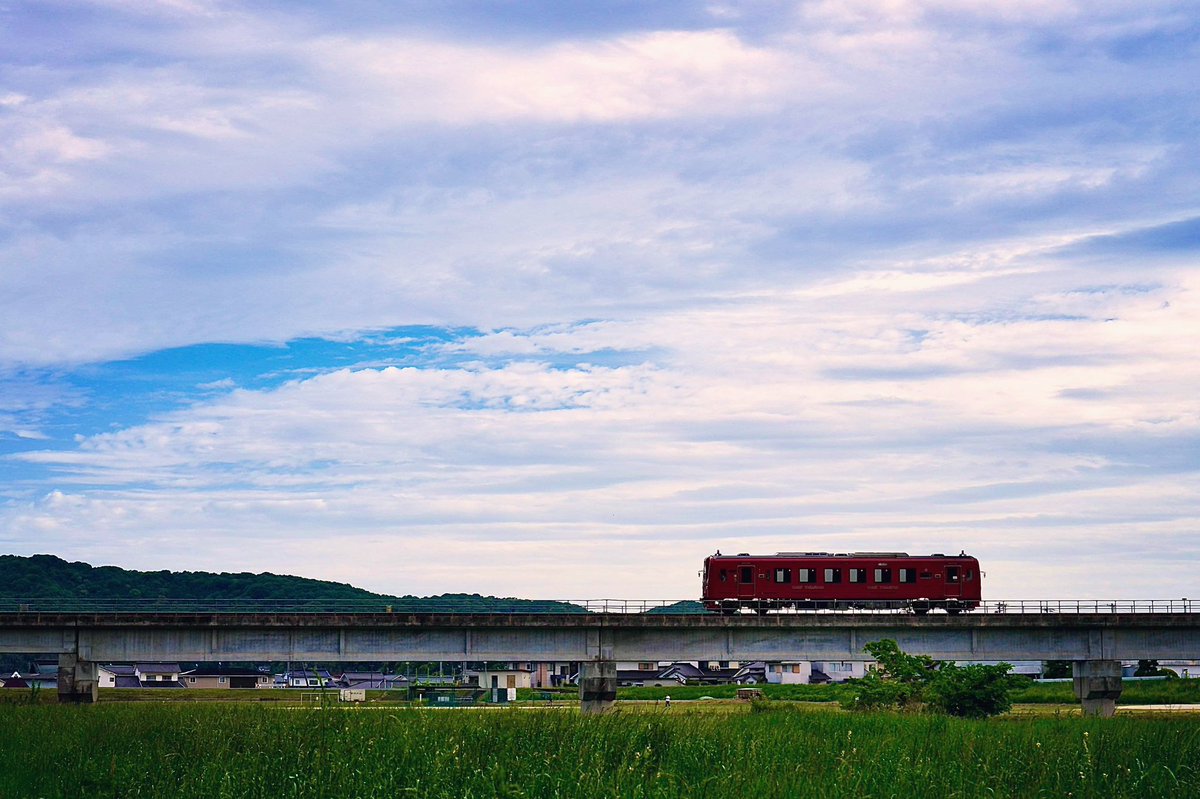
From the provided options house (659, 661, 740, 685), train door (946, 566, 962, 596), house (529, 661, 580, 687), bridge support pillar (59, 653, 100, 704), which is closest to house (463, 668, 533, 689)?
house (529, 661, 580, 687)

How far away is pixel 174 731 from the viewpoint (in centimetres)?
2520

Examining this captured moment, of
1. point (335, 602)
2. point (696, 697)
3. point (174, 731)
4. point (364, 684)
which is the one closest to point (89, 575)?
point (364, 684)

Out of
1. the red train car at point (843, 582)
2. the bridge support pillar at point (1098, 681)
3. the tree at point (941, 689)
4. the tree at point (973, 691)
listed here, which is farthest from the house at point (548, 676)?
the tree at point (973, 691)

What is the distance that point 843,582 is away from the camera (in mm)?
65375

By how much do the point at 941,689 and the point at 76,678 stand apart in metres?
42.0

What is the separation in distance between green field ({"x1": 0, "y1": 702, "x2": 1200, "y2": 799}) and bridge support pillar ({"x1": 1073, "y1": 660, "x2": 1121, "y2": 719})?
128 ft

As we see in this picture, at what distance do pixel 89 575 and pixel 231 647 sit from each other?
143 metres

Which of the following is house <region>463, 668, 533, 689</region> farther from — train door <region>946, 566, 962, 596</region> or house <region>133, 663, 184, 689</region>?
train door <region>946, 566, 962, 596</region>

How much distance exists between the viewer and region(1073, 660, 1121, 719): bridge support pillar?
63.1 m

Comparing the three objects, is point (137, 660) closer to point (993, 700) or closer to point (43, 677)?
point (993, 700)

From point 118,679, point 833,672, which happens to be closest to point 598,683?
point 118,679

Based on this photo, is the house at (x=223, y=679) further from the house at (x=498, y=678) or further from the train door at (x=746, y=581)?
the train door at (x=746, y=581)

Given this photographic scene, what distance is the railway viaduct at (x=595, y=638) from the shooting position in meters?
58.9

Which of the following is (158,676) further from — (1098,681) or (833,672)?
(1098,681)
